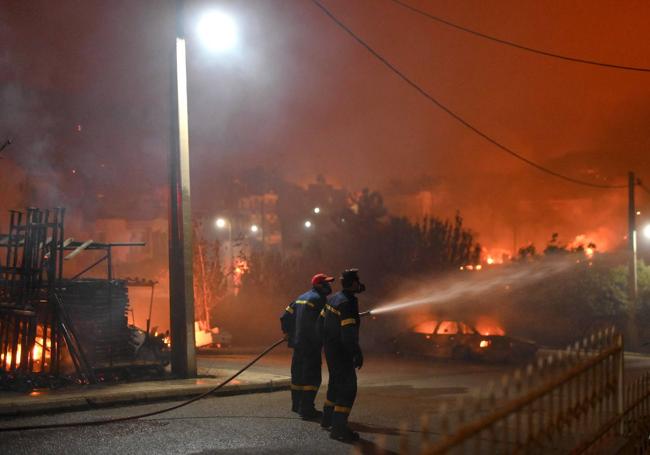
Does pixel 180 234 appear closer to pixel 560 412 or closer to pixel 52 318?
pixel 52 318

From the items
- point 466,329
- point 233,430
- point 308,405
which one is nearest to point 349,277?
point 308,405

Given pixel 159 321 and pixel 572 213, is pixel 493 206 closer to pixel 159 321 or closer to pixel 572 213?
pixel 572 213

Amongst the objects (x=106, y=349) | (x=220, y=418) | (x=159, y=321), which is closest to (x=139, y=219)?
(x=159, y=321)

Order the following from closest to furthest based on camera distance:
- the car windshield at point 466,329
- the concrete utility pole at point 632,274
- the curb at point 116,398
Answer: the curb at point 116,398, the car windshield at point 466,329, the concrete utility pole at point 632,274

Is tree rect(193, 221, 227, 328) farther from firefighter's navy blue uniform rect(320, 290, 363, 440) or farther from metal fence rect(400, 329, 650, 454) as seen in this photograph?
metal fence rect(400, 329, 650, 454)

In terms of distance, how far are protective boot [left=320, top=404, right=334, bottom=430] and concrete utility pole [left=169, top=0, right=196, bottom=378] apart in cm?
420

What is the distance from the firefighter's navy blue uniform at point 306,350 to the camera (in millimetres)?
8711

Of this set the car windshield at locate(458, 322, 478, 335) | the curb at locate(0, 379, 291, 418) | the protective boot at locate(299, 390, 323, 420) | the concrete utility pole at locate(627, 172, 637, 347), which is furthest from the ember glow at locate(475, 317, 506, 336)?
the protective boot at locate(299, 390, 323, 420)

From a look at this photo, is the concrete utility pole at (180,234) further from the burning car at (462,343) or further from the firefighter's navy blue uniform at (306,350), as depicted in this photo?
the burning car at (462,343)

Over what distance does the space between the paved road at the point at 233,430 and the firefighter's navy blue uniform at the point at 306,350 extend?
25cm

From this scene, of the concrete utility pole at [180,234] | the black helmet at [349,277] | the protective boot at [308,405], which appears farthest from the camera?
the concrete utility pole at [180,234]

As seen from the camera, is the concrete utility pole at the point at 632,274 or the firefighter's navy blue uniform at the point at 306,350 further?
the concrete utility pole at the point at 632,274

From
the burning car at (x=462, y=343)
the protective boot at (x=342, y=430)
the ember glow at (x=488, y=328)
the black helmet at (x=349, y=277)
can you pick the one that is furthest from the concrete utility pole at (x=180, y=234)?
the ember glow at (x=488, y=328)

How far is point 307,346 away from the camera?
8758 millimetres
